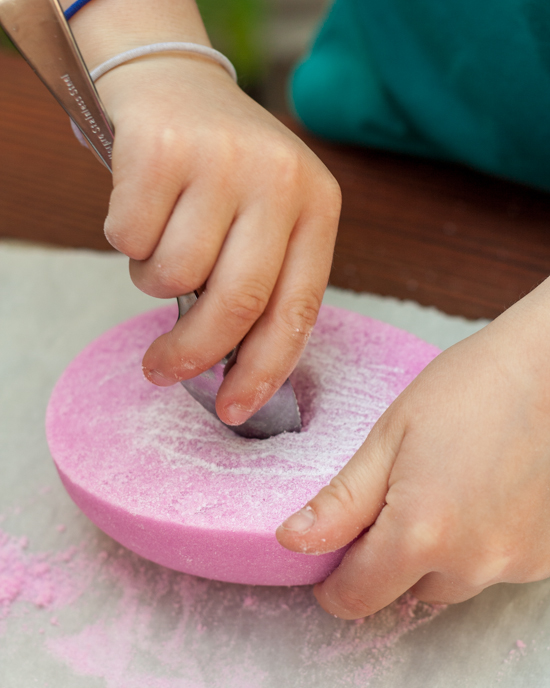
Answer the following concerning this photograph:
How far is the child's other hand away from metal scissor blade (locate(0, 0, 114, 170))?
0.03 m

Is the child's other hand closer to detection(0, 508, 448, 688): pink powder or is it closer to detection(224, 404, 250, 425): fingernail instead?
detection(224, 404, 250, 425): fingernail

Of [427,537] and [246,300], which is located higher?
[246,300]

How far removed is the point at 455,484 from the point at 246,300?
6.3 inches

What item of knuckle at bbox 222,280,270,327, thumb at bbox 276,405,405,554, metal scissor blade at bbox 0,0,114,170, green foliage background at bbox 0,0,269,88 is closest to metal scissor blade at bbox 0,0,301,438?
metal scissor blade at bbox 0,0,114,170

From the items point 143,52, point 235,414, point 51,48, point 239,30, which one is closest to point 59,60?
point 51,48

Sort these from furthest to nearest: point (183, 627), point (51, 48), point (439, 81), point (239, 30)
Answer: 1. point (239, 30)
2. point (439, 81)
3. point (183, 627)
4. point (51, 48)

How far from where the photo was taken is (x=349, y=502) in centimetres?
40

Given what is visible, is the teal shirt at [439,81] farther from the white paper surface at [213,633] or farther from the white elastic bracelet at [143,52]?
the white paper surface at [213,633]

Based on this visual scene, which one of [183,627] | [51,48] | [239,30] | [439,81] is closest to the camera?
[51,48]

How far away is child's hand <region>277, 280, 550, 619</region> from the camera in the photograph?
15.0 inches

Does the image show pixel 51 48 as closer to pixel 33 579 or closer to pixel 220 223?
pixel 220 223

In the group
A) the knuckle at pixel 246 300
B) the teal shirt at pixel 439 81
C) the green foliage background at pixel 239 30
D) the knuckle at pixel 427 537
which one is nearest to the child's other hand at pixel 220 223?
the knuckle at pixel 246 300

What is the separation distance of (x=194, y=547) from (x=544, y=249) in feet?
1.81

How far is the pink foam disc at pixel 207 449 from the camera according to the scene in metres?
0.43
